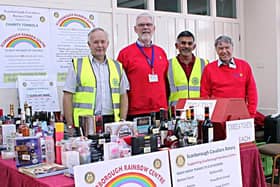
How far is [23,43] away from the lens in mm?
3781

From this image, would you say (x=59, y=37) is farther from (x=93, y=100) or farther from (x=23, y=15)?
(x=93, y=100)

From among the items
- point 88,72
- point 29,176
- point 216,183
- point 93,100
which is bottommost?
point 216,183

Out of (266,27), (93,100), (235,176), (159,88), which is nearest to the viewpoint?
(235,176)

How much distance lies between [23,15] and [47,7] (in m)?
0.29

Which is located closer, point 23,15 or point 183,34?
point 183,34

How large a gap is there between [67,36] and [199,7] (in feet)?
7.67

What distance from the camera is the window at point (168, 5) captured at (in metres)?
4.95

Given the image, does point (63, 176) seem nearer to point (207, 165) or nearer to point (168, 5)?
point (207, 165)

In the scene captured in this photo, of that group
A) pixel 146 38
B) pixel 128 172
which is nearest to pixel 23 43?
pixel 146 38

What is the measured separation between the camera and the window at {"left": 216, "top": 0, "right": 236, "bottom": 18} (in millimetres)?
5754

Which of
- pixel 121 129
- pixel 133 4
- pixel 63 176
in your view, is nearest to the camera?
pixel 63 176

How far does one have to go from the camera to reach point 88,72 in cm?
298

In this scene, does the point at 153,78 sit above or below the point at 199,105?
above

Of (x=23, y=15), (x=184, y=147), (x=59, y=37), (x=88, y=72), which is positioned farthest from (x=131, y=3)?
(x=184, y=147)
